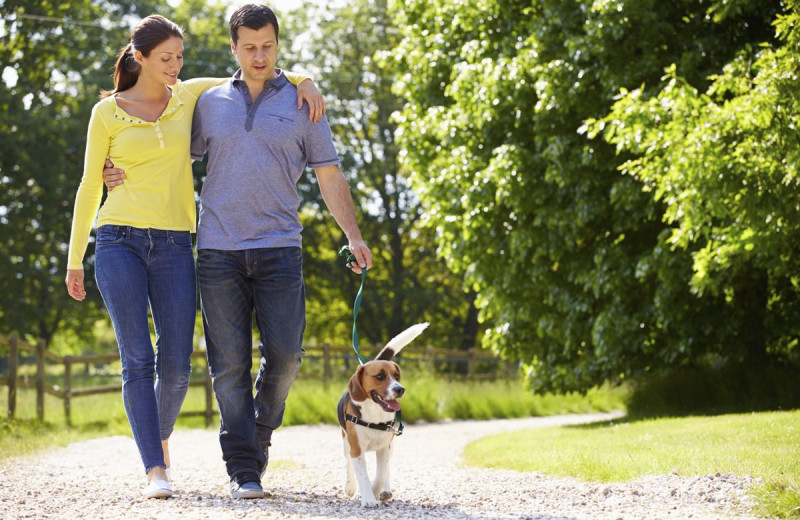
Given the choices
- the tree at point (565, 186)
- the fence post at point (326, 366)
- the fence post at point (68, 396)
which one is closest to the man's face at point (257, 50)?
the tree at point (565, 186)

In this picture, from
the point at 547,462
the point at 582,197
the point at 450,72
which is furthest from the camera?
the point at 450,72

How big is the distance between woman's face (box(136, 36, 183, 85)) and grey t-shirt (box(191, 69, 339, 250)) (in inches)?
9.9

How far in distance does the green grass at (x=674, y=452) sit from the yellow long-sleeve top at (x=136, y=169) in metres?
3.35

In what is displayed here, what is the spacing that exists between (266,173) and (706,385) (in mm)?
10762

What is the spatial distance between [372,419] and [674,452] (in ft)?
10.4

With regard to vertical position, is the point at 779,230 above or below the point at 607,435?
above

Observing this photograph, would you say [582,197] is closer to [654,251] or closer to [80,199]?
[654,251]

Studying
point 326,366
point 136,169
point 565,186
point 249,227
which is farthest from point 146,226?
point 326,366

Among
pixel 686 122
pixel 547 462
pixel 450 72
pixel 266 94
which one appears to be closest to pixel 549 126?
pixel 450 72

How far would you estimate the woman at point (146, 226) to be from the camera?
5.22 metres

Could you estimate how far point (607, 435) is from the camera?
421 inches

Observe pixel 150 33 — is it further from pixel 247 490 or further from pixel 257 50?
pixel 247 490

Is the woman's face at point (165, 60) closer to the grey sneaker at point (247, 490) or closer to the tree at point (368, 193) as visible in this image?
the grey sneaker at point (247, 490)

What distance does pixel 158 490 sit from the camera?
5078 millimetres
